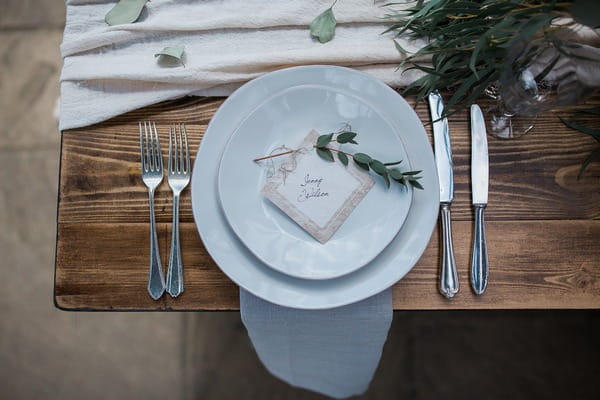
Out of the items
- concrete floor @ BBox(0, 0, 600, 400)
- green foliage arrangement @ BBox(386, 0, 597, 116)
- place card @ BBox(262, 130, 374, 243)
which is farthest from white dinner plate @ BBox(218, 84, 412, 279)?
concrete floor @ BBox(0, 0, 600, 400)

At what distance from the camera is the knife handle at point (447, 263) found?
0.61 metres

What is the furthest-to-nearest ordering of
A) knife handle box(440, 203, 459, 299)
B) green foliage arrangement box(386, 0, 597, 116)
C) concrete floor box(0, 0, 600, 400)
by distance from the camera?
concrete floor box(0, 0, 600, 400)
knife handle box(440, 203, 459, 299)
green foliage arrangement box(386, 0, 597, 116)

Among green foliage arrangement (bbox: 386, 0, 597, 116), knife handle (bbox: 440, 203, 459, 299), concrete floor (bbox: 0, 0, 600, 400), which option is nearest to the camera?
green foliage arrangement (bbox: 386, 0, 597, 116)

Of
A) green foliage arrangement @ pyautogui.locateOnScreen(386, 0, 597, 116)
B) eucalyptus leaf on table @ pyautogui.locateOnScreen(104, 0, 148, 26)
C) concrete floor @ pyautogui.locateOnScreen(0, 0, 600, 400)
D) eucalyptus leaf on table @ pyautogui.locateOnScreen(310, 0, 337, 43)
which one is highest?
eucalyptus leaf on table @ pyautogui.locateOnScreen(104, 0, 148, 26)

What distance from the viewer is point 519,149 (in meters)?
0.65

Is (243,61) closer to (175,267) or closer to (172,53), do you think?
(172,53)

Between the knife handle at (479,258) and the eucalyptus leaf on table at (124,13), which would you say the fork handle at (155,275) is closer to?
the eucalyptus leaf on table at (124,13)

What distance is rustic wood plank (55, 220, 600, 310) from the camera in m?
0.63

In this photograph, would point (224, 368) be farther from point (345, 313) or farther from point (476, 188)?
point (476, 188)

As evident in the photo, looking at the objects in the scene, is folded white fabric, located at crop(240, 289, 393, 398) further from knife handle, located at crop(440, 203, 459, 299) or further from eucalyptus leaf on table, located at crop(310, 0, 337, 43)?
eucalyptus leaf on table, located at crop(310, 0, 337, 43)

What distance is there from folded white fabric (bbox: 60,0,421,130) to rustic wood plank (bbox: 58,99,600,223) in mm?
43

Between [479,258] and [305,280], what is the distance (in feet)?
0.78

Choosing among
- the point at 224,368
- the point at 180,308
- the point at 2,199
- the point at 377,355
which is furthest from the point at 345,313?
the point at 2,199

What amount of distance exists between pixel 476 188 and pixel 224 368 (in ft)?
2.77
